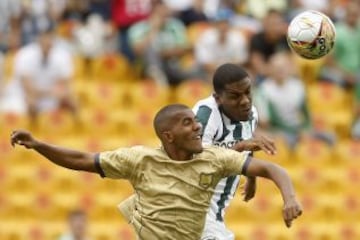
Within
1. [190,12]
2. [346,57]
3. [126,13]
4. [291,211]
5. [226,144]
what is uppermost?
[190,12]

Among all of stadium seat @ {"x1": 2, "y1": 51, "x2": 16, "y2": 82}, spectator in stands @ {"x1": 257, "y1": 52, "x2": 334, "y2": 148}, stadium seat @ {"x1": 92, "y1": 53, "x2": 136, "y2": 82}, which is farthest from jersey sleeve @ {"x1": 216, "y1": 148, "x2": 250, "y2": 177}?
stadium seat @ {"x1": 92, "y1": 53, "x2": 136, "y2": 82}

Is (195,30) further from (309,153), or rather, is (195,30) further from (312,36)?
(312,36)

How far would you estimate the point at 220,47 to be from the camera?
1530 cm

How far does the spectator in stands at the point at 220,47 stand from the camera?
15258 millimetres

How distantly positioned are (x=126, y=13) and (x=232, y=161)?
24.8 ft

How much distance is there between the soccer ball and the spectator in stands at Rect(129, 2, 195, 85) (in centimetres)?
569

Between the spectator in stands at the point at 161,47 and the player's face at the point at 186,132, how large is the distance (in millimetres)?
Answer: 6660

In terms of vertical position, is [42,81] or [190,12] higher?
[190,12]

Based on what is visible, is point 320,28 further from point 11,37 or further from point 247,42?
point 11,37

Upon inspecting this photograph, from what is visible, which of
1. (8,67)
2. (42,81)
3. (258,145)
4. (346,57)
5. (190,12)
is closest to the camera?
(258,145)

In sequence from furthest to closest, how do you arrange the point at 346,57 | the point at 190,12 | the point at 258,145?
the point at 190,12, the point at 346,57, the point at 258,145

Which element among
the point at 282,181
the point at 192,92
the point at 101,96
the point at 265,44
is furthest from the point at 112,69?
the point at 282,181

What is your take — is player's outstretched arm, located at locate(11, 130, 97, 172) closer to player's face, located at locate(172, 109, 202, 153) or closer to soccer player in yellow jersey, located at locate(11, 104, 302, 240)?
soccer player in yellow jersey, located at locate(11, 104, 302, 240)

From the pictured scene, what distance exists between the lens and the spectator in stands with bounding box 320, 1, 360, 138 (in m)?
15.8
